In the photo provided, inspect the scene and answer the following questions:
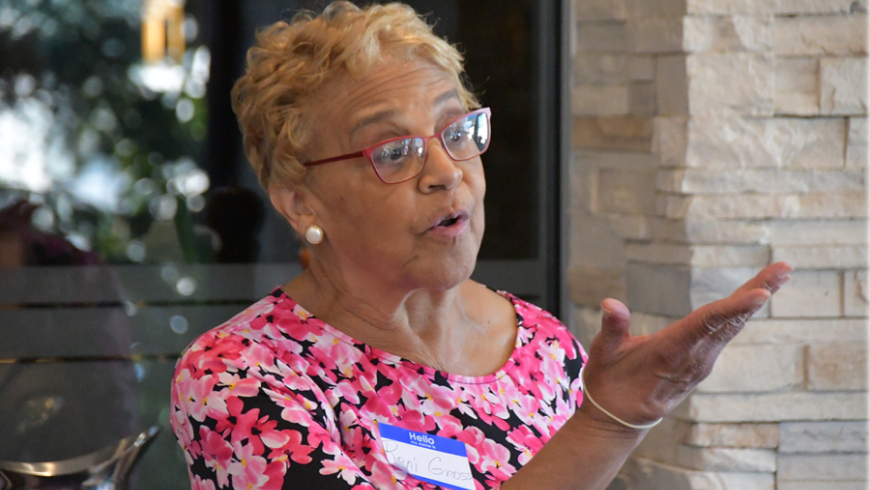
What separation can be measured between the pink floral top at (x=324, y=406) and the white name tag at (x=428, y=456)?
1 centimetres

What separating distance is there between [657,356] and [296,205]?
26.2 inches

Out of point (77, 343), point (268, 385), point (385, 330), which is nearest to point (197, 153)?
point (77, 343)

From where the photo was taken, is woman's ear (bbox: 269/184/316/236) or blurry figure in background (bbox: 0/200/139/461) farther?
blurry figure in background (bbox: 0/200/139/461)

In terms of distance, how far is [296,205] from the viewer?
1.41m

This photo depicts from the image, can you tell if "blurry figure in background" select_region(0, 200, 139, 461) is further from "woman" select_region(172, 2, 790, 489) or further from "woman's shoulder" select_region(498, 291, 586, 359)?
"woman's shoulder" select_region(498, 291, 586, 359)

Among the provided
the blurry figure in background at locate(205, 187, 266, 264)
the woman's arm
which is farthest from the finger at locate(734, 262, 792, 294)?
the blurry figure in background at locate(205, 187, 266, 264)

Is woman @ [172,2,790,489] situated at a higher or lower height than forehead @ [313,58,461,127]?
lower

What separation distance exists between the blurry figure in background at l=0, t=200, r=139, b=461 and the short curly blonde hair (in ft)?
2.95

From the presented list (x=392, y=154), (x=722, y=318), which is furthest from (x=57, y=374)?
(x=722, y=318)

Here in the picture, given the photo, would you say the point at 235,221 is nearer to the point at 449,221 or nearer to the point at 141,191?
the point at 141,191

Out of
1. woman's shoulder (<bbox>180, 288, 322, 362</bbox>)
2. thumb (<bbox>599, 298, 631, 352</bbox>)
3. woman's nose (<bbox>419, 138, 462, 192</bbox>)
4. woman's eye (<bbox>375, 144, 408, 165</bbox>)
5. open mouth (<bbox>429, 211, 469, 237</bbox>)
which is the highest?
woman's eye (<bbox>375, 144, 408, 165</bbox>)

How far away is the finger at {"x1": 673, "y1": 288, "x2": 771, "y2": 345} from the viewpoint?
91 cm

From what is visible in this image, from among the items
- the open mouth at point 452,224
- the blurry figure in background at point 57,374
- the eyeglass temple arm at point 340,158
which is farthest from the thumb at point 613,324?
the blurry figure in background at point 57,374

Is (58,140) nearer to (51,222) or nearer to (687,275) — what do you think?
(51,222)
